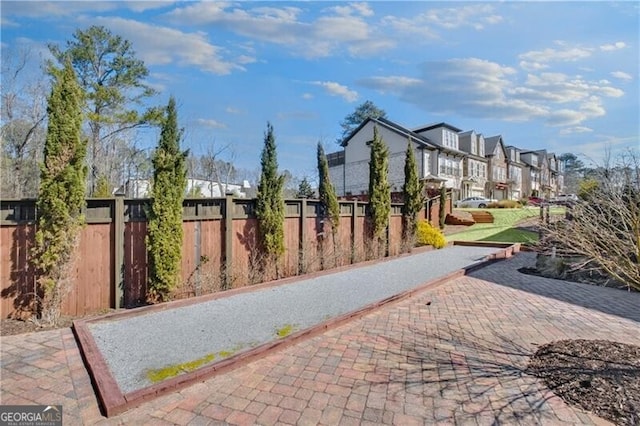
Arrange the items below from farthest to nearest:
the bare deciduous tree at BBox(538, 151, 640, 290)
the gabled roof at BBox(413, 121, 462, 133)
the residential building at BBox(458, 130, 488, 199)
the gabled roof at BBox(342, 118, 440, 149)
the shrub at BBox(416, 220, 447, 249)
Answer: the residential building at BBox(458, 130, 488, 199) < the gabled roof at BBox(413, 121, 462, 133) < the gabled roof at BBox(342, 118, 440, 149) < the shrub at BBox(416, 220, 447, 249) < the bare deciduous tree at BBox(538, 151, 640, 290)

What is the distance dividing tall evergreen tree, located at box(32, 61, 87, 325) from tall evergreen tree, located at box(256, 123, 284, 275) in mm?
3532

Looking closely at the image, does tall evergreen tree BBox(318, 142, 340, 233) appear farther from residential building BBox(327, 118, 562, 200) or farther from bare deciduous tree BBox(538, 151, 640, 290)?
residential building BBox(327, 118, 562, 200)

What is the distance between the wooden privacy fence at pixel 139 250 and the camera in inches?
195

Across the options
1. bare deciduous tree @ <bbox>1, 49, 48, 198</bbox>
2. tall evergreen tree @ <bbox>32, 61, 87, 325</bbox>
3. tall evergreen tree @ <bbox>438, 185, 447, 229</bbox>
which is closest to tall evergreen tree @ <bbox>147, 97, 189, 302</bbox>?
tall evergreen tree @ <bbox>32, 61, 87, 325</bbox>

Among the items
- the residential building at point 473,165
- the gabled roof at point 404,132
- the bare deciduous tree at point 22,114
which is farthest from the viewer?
the residential building at point 473,165

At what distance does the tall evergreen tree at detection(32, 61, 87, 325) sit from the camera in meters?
4.88

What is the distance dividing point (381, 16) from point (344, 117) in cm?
3702

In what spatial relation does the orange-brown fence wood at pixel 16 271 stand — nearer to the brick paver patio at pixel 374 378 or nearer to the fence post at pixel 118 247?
the brick paver patio at pixel 374 378

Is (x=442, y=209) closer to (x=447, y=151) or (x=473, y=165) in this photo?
(x=447, y=151)

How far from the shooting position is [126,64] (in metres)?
20.7

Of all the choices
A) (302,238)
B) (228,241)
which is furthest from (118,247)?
(302,238)

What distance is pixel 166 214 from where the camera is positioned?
597 cm

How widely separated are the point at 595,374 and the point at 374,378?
7.14 feet

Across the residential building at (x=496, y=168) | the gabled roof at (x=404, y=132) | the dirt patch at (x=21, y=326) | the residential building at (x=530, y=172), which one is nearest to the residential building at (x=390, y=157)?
the gabled roof at (x=404, y=132)
